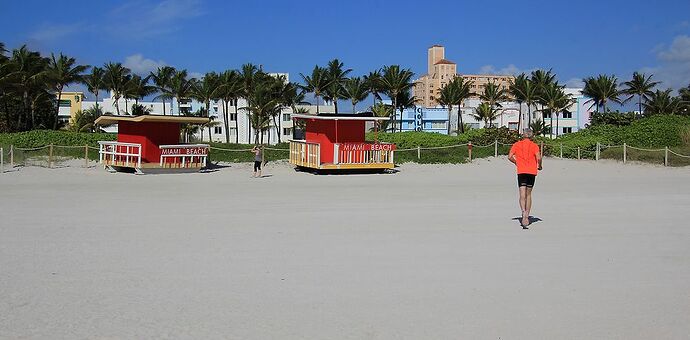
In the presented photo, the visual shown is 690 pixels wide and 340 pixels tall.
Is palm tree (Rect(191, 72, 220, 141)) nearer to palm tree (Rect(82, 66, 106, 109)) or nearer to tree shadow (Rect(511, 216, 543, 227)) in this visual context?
palm tree (Rect(82, 66, 106, 109))

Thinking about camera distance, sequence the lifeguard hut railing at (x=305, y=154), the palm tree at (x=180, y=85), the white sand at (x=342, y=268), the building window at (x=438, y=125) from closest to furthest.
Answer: the white sand at (x=342, y=268), the lifeguard hut railing at (x=305, y=154), the palm tree at (x=180, y=85), the building window at (x=438, y=125)

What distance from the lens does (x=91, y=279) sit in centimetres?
653

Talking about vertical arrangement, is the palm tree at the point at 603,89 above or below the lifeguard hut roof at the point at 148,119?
above

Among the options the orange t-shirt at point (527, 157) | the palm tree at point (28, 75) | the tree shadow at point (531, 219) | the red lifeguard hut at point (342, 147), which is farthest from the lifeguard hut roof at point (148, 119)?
the palm tree at point (28, 75)

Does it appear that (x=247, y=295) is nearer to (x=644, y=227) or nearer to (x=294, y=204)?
(x=644, y=227)

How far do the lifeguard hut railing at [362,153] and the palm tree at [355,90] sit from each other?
137ft

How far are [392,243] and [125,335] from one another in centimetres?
472

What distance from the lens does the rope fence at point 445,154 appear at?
27.7m

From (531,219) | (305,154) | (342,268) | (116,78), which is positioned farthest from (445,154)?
(116,78)

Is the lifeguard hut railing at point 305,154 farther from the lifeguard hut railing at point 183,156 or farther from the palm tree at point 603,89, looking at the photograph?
the palm tree at point 603,89

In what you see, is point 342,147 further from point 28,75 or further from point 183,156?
point 28,75

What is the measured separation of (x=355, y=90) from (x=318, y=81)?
13.0 feet

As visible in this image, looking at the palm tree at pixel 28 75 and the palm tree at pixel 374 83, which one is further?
the palm tree at pixel 374 83

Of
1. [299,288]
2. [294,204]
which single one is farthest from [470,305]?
[294,204]
